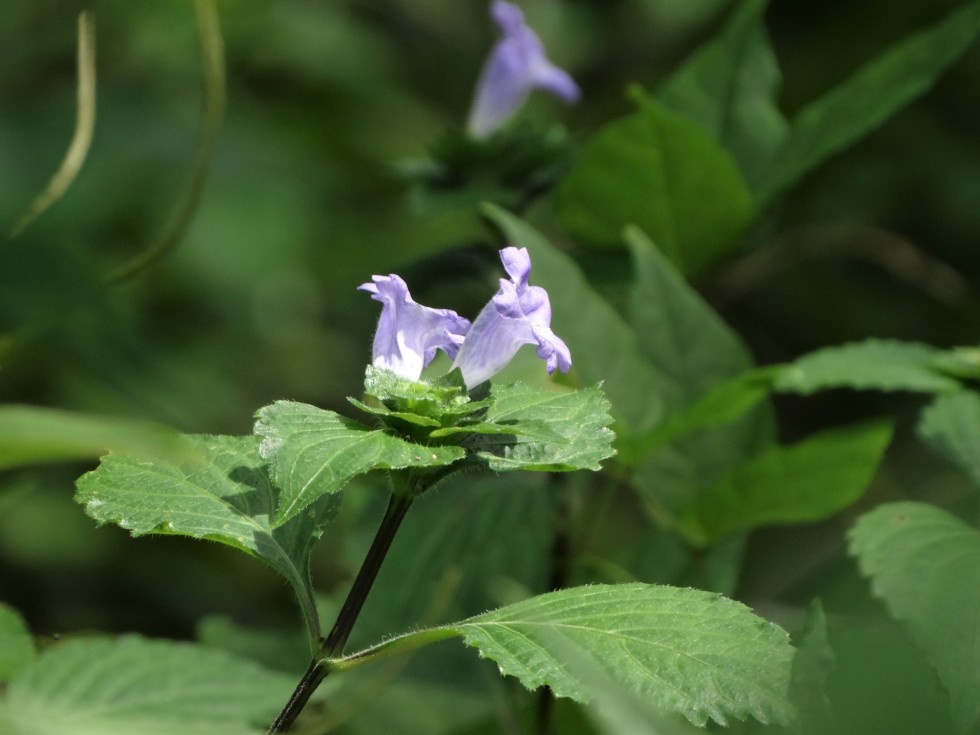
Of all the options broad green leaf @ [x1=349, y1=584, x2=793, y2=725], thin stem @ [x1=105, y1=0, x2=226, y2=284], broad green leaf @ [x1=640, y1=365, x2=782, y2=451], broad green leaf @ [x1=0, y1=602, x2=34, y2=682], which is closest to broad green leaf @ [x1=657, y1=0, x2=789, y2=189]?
broad green leaf @ [x1=640, y1=365, x2=782, y2=451]

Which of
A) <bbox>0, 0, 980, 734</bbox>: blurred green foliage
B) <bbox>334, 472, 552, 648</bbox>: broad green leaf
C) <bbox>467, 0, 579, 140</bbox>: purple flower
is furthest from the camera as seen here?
<bbox>0, 0, 980, 734</bbox>: blurred green foliage

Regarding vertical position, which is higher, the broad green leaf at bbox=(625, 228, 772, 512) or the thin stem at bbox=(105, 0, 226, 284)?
the thin stem at bbox=(105, 0, 226, 284)

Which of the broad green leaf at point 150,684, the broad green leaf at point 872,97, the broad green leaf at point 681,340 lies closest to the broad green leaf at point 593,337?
the broad green leaf at point 681,340

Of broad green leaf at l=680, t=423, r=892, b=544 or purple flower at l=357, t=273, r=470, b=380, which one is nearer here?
purple flower at l=357, t=273, r=470, b=380

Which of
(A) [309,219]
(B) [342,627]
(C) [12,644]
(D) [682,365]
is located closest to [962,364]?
(D) [682,365]

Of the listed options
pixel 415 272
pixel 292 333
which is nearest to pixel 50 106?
pixel 292 333

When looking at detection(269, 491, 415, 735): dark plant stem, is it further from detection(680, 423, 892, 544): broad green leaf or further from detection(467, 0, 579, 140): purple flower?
detection(467, 0, 579, 140): purple flower
